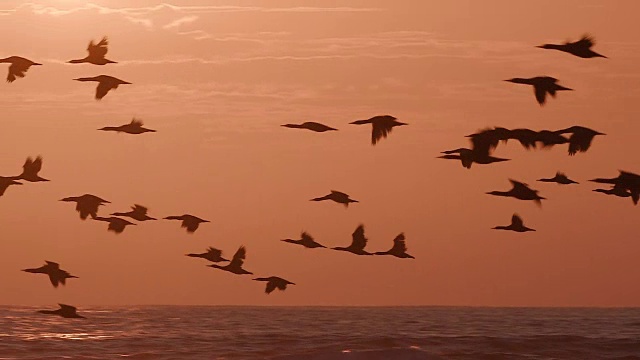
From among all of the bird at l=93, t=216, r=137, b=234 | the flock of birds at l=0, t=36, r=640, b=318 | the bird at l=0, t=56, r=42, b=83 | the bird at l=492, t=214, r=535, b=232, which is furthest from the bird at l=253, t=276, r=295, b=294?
the bird at l=0, t=56, r=42, b=83

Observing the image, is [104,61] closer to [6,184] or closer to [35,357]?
[6,184]

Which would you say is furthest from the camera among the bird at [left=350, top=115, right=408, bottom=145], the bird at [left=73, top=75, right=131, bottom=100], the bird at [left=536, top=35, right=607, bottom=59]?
the bird at [left=73, top=75, right=131, bottom=100]

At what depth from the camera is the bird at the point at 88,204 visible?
31516 mm

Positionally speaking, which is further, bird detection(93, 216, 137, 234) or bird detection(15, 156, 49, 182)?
bird detection(93, 216, 137, 234)

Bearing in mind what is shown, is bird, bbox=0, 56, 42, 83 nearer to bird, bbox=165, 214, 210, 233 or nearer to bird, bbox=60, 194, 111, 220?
bird, bbox=60, 194, 111, 220

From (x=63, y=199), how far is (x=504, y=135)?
41.0 ft

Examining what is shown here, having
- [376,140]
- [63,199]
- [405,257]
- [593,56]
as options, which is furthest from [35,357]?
[593,56]

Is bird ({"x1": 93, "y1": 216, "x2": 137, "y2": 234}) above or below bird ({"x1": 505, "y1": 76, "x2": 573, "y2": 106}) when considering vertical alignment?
below

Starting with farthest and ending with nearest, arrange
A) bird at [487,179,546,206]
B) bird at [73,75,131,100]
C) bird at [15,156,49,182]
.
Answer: bird at [15,156,49,182], bird at [73,75,131,100], bird at [487,179,546,206]

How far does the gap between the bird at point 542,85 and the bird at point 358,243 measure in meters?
7.57

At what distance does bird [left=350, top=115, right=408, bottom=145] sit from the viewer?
88.0ft

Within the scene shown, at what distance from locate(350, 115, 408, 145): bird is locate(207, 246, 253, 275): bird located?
6.06m

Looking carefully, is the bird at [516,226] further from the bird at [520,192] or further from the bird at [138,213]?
the bird at [138,213]

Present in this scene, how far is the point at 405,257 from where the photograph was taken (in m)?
31.0
